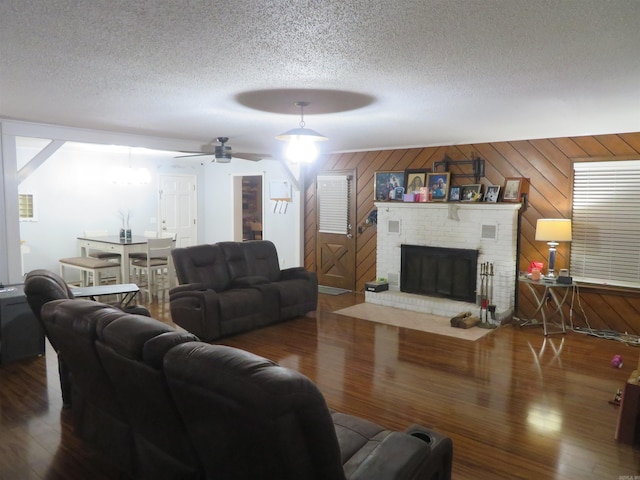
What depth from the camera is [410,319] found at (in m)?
5.75

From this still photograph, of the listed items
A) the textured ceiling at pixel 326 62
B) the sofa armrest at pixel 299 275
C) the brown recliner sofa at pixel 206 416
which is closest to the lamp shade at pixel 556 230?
the textured ceiling at pixel 326 62

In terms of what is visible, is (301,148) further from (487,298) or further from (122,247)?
(122,247)

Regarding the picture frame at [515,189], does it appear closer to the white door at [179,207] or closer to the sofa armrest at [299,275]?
the sofa armrest at [299,275]

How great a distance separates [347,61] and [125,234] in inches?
233

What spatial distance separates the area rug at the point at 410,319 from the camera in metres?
5.21

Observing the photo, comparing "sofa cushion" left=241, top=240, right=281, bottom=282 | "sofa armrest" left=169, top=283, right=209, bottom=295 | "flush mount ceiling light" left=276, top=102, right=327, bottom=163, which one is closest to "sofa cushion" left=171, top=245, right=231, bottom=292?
"sofa armrest" left=169, top=283, right=209, bottom=295

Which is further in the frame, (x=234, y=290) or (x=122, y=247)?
(x=122, y=247)

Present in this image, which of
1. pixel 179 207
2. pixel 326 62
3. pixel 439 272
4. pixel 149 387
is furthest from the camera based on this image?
pixel 179 207

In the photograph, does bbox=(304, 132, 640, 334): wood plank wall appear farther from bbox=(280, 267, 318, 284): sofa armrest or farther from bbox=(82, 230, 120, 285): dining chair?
bbox=(82, 230, 120, 285): dining chair

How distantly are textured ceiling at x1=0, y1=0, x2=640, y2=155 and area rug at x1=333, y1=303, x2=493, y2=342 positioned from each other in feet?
7.54

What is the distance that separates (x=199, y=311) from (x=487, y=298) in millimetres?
3537

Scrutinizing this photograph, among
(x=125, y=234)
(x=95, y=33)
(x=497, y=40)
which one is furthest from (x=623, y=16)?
(x=125, y=234)

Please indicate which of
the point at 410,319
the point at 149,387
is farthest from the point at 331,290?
the point at 149,387

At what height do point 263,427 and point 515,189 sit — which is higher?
point 515,189
